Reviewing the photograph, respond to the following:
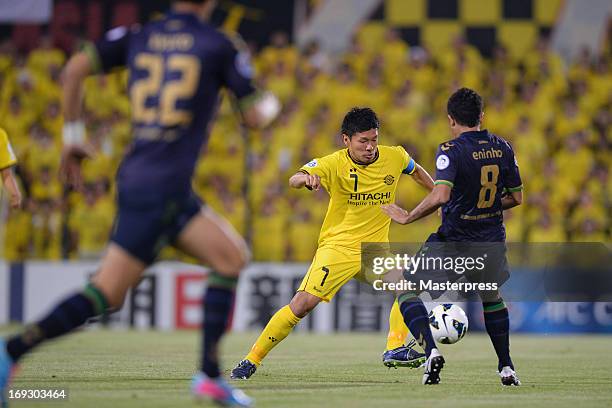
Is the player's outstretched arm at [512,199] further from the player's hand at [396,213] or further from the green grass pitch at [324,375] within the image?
the green grass pitch at [324,375]

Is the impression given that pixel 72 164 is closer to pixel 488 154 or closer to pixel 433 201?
pixel 433 201

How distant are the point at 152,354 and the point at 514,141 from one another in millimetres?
8701

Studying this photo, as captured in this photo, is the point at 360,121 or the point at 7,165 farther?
the point at 7,165

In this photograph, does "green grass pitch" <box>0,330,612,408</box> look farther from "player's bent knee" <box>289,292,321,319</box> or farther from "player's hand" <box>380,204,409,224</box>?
"player's hand" <box>380,204,409,224</box>

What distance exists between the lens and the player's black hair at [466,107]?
8438mm

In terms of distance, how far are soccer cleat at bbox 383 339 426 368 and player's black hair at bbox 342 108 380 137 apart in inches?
70.2

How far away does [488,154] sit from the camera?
8.46 meters

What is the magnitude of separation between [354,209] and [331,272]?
0.61 meters

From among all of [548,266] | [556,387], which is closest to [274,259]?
[548,266]

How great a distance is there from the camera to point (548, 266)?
16.4m

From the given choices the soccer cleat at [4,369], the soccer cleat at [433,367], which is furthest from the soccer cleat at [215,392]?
the soccer cleat at [433,367]

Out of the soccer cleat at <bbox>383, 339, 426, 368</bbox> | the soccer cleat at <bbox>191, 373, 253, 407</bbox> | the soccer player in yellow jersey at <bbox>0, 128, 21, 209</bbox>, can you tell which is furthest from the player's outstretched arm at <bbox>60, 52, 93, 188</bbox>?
the soccer player in yellow jersey at <bbox>0, 128, 21, 209</bbox>

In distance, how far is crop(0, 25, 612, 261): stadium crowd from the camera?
17422 mm

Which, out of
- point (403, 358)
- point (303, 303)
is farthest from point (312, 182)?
point (403, 358)
